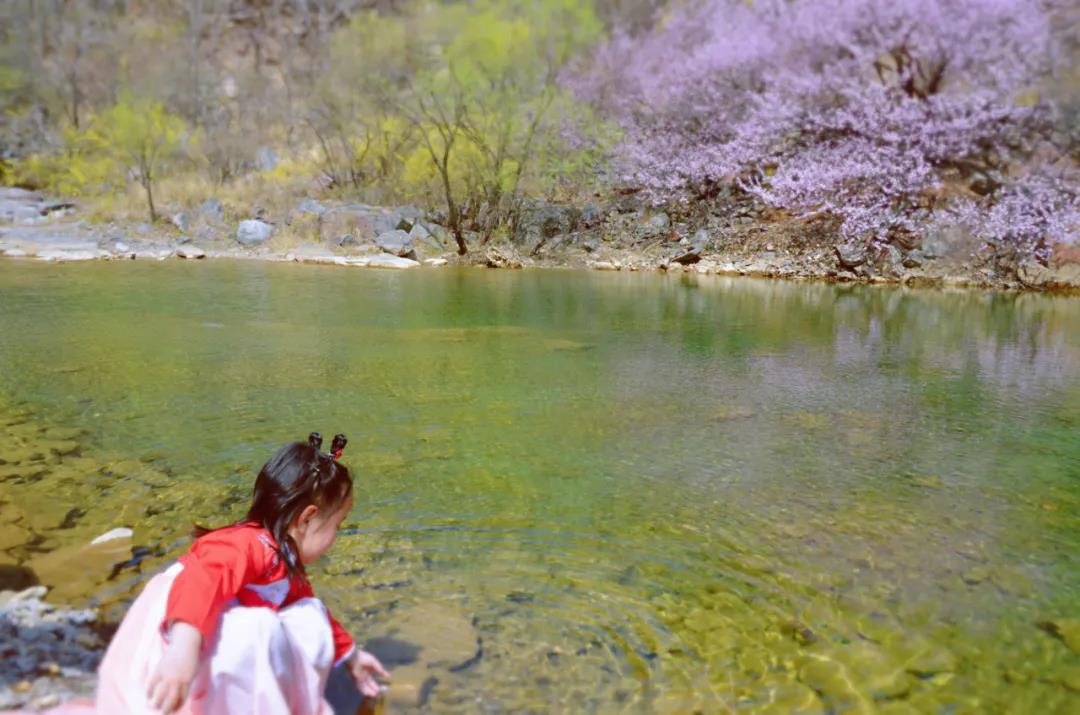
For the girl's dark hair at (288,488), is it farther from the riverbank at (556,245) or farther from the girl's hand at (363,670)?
the riverbank at (556,245)

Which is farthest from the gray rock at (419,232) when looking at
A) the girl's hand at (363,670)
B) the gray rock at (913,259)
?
the girl's hand at (363,670)

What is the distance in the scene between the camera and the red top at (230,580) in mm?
1698

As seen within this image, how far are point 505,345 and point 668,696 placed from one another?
6.31 metres

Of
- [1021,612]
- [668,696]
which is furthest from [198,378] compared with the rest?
[1021,612]

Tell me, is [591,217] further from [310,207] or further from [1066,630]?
[1066,630]

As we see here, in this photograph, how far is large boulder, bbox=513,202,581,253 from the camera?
21938mm

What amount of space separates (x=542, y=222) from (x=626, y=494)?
1857 centimetres

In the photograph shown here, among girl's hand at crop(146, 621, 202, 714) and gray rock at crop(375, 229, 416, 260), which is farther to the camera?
gray rock at crop(375, 229, 416, 260)

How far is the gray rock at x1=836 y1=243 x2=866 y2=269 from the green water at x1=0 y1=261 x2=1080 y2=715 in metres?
9.14

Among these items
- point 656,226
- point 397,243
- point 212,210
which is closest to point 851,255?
point 656,226

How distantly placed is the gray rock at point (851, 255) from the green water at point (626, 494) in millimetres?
9144

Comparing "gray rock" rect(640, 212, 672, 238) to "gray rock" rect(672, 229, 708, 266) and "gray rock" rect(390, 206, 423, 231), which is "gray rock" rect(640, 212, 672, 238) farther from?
"gray rock" rect(390, 206, 423, 231)

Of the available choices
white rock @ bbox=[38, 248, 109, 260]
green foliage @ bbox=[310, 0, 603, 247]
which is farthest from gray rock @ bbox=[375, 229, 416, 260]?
white rock @ bbox=[38, 248, 109, 260]

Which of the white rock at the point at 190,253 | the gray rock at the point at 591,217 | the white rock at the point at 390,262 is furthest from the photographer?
the gray rock at the point at 591,217
